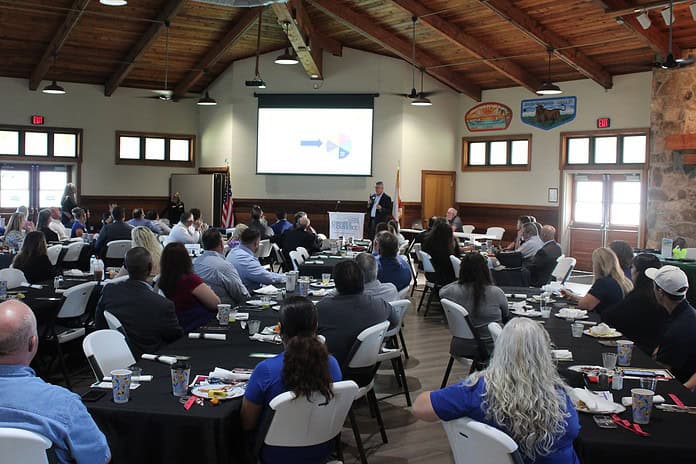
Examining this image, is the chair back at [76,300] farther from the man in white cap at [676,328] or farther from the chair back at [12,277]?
the man in white cap at [676,328]

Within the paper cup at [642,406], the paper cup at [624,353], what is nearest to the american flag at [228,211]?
the paper cup at [624,353]

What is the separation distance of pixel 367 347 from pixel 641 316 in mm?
1864

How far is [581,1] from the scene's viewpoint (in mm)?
10867

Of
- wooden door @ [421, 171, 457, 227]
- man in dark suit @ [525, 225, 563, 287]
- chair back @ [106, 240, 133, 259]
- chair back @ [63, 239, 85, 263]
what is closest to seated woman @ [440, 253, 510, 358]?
man in dark suit @ [525, 225, 563, 287]

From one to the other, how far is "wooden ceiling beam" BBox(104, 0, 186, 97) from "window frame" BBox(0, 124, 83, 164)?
1.28m

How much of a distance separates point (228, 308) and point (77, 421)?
2.33m

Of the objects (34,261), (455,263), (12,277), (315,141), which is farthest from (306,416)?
(315,141)

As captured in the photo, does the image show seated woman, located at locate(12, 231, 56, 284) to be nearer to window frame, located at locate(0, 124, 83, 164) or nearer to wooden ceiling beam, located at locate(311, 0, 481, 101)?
wooden ceiling beam, located at locate(311, 0, 481, 101)

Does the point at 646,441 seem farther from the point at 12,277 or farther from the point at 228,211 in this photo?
the point at 228,211

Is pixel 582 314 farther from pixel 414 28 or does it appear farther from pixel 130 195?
pixel 130 195

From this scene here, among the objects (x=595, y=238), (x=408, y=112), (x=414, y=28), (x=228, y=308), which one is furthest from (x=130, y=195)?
(x=228, y=308)

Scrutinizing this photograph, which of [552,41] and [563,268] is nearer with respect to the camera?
[563,268]

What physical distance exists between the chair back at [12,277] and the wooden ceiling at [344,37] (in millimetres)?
6737

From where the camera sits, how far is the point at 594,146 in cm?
1404
